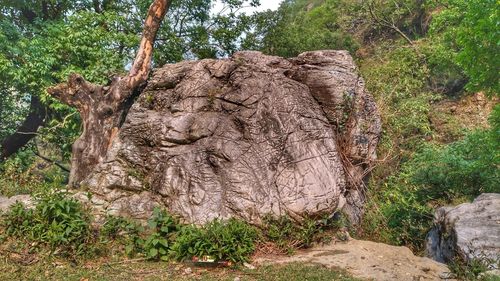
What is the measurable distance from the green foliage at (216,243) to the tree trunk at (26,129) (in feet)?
33.4

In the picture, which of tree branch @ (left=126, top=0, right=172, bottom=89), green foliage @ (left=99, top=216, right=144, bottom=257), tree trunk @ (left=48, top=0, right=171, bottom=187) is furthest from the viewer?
tree branch @ (left=126, top=0, right=172, bottom=89)

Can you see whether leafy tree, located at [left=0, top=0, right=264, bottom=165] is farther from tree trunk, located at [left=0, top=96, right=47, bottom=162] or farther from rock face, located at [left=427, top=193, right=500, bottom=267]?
rock face, located at [left=427, top=193, right=500, bottom=267]

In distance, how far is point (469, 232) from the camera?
7.40 meters

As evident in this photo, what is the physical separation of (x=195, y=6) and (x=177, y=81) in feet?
21.2

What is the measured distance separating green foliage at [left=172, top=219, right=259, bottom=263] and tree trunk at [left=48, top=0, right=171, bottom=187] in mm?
4135

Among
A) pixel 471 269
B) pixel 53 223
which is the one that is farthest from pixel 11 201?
pixel 471 269

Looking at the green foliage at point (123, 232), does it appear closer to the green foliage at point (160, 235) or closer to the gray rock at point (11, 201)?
the green foliage at point (160, 235)

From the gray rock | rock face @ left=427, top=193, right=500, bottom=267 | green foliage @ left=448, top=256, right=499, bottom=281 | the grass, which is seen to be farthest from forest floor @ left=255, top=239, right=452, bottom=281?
the gray rock

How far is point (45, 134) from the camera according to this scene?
13328 millimetres

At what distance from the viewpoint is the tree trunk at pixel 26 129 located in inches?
573

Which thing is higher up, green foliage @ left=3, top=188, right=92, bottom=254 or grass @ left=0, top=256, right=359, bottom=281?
green foliage @ left=3, top=188, right=92, bottom=254

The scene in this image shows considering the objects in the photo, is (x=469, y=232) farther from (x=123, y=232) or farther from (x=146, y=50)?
(x=146, y=50)

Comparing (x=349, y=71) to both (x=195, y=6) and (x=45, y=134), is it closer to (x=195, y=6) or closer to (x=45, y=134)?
(x=195, y=6)

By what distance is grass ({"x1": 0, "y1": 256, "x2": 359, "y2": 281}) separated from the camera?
560 centimetres
